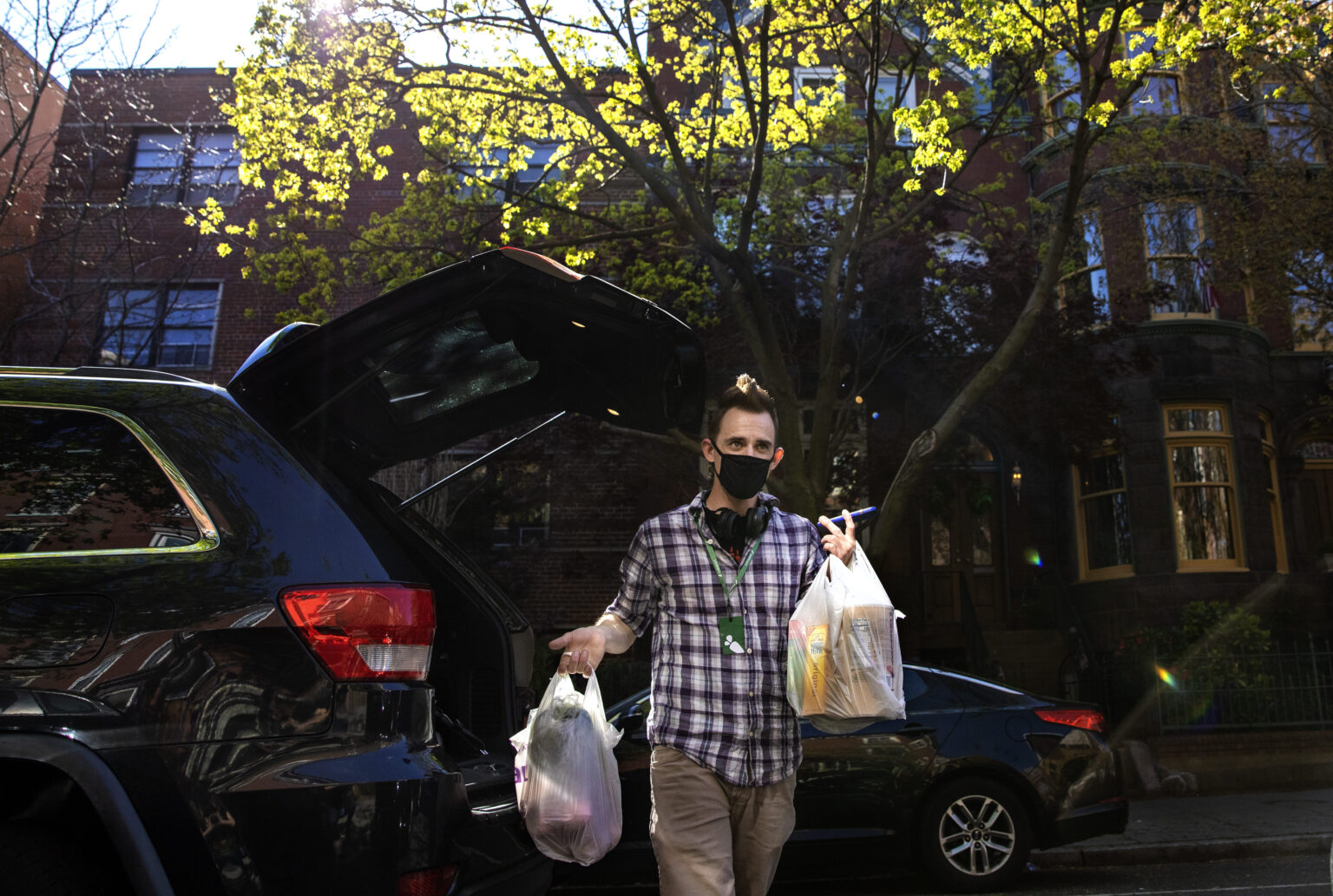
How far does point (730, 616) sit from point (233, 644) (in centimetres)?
135

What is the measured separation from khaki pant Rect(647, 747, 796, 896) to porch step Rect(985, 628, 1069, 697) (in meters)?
13.0

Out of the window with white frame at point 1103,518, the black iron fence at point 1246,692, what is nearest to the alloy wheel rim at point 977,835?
the black iron fence at point 1246,692

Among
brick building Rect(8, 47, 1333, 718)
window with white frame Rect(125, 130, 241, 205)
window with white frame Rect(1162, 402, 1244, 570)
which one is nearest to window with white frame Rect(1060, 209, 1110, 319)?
brick building Rect(8, 47, 1333, 718)

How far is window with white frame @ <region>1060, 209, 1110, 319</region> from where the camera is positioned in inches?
622

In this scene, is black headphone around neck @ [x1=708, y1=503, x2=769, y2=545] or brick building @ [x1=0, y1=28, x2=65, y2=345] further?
brick building @ [x1=0, y1=28, x2=65, y2=345]

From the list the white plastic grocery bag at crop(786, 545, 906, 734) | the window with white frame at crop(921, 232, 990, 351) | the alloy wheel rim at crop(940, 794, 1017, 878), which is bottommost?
the alloy wheel rim at crop(940, 794, 1017, 878)

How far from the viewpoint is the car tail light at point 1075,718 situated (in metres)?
6.98

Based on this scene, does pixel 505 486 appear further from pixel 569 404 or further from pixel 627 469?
pixel 569 404

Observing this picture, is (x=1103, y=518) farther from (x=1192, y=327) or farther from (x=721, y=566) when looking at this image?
(x=721, y=566)

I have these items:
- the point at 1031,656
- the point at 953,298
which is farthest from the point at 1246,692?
the point at 953,298

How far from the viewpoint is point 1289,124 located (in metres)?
13.4

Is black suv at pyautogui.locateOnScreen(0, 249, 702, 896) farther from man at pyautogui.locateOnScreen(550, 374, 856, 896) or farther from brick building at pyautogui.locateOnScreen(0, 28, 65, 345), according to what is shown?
brick building at pyautogui.locateOnScreen(0, 28, 65, 345)

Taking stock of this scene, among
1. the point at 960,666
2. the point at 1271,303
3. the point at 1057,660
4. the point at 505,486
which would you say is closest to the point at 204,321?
the point at 505,486

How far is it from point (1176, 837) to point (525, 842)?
292 inches
